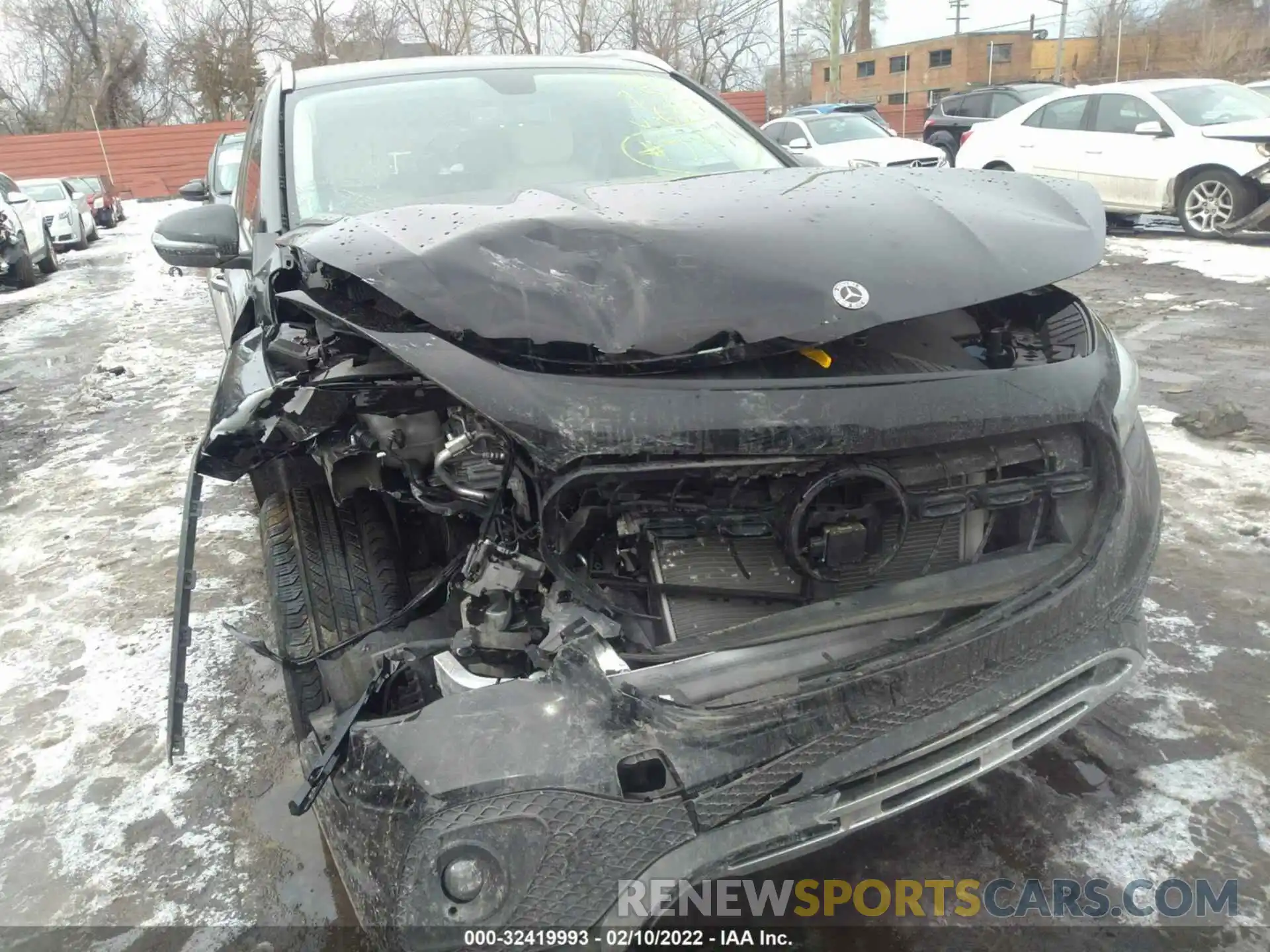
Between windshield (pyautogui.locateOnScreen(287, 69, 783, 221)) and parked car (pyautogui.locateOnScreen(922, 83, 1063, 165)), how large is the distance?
12078 millimetres

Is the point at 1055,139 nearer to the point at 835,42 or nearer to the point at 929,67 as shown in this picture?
the point at 835,42

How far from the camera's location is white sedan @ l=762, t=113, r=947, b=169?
11.5 m

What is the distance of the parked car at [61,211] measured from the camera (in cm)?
1509

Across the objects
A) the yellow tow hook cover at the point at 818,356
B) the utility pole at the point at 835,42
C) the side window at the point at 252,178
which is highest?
the utility pole at the point at 835,42

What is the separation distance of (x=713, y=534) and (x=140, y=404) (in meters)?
5.62

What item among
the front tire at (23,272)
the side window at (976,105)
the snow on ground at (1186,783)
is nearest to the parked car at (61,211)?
the front tire at (23,272)

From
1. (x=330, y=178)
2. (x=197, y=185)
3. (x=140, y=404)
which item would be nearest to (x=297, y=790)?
(x=330, y=178)

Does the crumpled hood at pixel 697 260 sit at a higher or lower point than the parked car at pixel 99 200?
lower

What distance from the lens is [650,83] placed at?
347 centimetres

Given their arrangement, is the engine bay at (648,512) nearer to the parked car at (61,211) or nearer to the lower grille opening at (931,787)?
the lower grille opening at (931,787)

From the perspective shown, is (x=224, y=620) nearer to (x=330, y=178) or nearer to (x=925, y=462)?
(x=330, y=178)

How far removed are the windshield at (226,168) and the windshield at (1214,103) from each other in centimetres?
896

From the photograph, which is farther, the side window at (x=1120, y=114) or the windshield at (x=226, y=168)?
the side window at (x=1120, y=114)

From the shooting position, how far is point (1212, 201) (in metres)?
8.84
